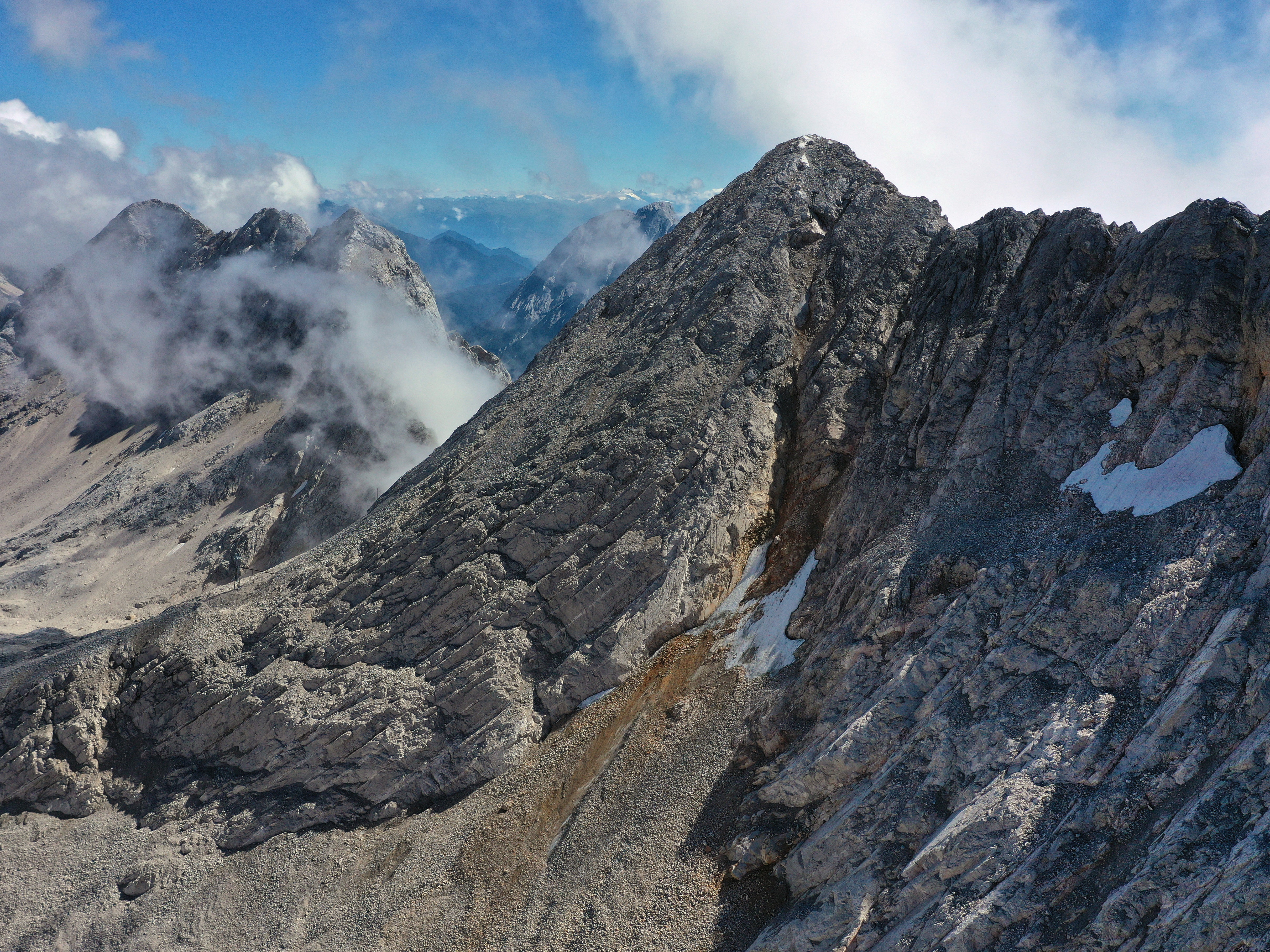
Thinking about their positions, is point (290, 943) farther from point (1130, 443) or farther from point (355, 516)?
point (355, 516)

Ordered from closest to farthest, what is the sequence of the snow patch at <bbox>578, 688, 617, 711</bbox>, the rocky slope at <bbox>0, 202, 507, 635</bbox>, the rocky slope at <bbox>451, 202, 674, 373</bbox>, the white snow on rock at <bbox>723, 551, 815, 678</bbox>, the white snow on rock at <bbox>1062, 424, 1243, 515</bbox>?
the white snow on rock at <bbox>1062, 424, 1243, 515</bbox>
the white snow on rock at <bbox>723, 551, 815, 678</bbox>
the snow patch at <bbox>578, 688, 617, 711</bbox>
the rocky slope at <bbox>0, 202, 507, 635</bbox>
the rocky slope at <bbox>451, 202, 674, 373</bbox>

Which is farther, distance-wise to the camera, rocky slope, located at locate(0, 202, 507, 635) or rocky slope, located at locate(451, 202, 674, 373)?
rocky slope, located at locate(451, 202, 674, 373)

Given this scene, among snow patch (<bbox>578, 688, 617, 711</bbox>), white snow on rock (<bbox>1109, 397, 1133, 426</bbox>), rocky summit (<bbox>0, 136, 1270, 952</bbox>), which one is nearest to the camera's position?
rocky summit (<bbox>0, 136, 1270, 952</bbox>)

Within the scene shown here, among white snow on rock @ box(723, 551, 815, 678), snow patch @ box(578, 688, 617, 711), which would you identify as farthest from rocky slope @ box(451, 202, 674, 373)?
white snow on rock @ box(723, 551, 815, 678)

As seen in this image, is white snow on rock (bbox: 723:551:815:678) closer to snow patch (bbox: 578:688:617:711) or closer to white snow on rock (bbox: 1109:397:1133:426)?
snow patch (bbox: 578:688:617:711)

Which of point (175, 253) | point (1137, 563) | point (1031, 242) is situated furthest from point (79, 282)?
point (1137, 563)
